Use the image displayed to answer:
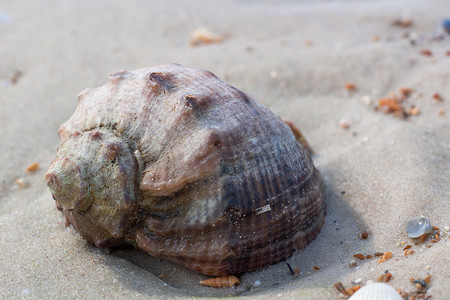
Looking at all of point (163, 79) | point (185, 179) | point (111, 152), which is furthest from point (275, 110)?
point (111, 152)

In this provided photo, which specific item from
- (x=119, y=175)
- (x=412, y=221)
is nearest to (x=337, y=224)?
(x=412, y=221)

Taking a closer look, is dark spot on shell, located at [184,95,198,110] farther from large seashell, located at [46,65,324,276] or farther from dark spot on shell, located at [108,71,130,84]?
dark spot on shell, located at [108,71,130,84]

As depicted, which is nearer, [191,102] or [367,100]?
[191,102]

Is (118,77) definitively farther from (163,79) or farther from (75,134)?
(75,134)

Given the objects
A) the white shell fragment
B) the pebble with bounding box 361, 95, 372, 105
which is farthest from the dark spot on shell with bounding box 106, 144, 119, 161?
the pebble with bounding box 361, 95, 372, 105

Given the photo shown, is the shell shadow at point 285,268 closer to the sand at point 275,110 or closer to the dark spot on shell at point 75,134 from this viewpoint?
the sand at point 275,110

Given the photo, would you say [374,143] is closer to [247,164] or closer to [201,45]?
[247,164]
